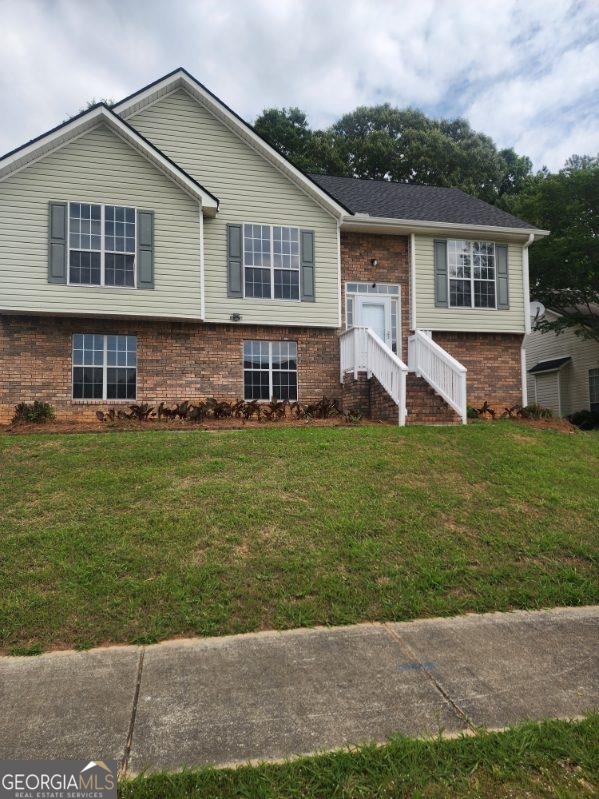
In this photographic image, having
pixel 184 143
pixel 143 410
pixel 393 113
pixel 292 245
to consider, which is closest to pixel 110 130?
pixel 184 143

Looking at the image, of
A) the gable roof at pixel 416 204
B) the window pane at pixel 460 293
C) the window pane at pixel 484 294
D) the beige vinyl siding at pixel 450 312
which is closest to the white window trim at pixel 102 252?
the gable roof at pixel 416 204

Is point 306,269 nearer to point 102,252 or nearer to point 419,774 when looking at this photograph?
point 102,252

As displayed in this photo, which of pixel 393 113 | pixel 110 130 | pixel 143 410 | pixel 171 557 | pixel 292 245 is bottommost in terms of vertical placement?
pixel 171 557

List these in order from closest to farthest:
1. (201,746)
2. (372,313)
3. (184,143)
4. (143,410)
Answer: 1. (201,746)
2. (143,410)
3. (184,143)
4. (372,313)

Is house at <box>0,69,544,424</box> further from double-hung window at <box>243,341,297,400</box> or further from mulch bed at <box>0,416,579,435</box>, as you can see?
mulch bed at <box>0,416,579,435</box>

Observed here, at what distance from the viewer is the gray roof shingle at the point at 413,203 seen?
1583 cm

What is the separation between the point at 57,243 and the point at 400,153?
91.5 ft

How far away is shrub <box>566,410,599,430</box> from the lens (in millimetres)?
20750

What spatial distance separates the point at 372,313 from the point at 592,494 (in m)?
8.54

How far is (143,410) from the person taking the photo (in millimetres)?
11977

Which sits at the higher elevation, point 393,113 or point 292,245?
point 393,113

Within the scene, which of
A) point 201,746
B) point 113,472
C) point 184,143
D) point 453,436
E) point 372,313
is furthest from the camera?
point 372,313

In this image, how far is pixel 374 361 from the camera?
1332 cm

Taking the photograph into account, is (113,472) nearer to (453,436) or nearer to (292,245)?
(453,436)
